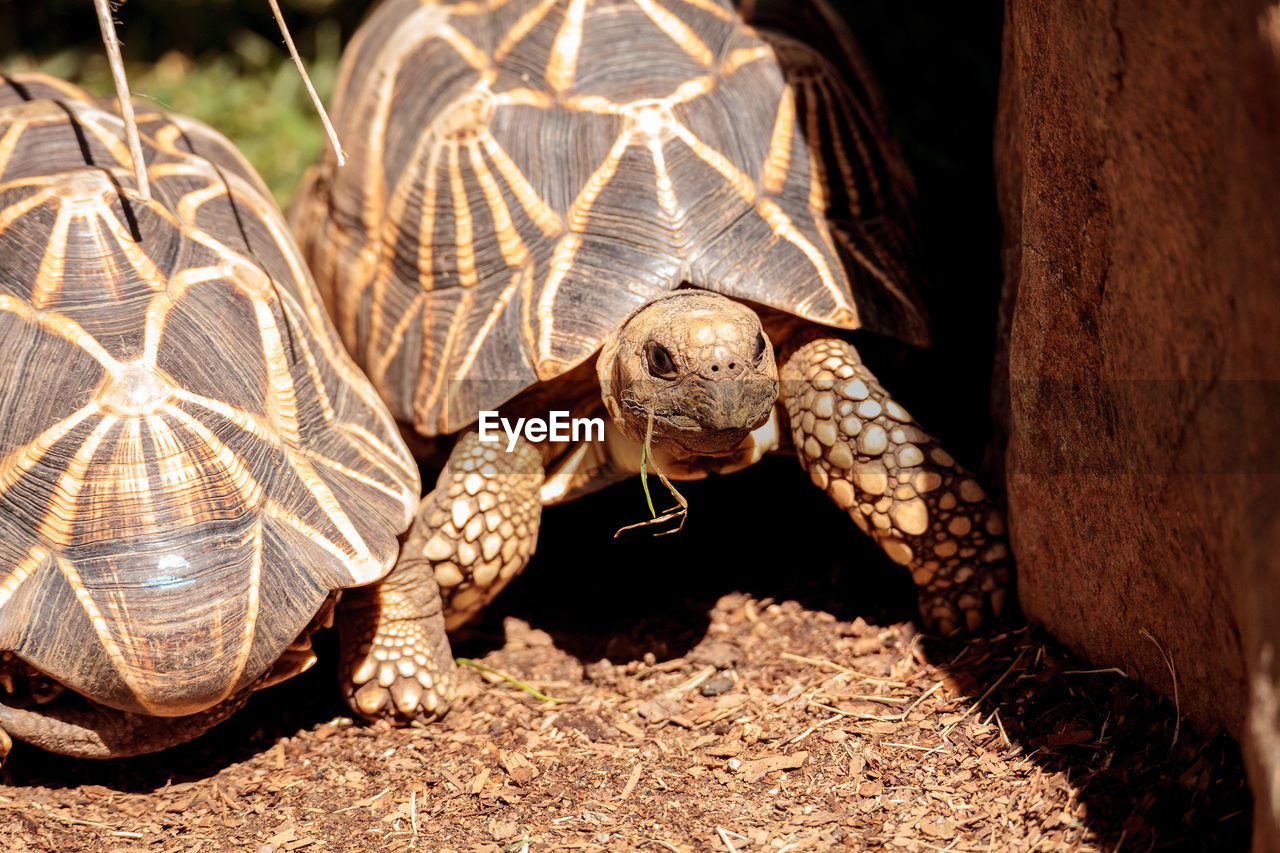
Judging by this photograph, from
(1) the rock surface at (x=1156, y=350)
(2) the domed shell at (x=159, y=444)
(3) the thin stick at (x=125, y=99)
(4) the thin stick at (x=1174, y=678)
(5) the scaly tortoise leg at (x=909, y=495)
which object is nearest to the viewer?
(1) the rock surface at (x=1156, y=350)

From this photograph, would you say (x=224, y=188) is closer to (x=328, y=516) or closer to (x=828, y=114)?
(x=328, y=516)

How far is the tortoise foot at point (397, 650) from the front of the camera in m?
2.87

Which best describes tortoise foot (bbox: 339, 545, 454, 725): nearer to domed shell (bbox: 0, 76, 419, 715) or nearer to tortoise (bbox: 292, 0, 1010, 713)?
tortoise (bbox: 292, 0, 1010, 713)

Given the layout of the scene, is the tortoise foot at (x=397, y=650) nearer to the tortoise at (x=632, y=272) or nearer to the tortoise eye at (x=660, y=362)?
the tortoise at (x=632, y=272)

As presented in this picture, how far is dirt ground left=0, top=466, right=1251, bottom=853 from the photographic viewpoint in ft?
7.40

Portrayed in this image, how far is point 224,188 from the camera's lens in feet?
10.4

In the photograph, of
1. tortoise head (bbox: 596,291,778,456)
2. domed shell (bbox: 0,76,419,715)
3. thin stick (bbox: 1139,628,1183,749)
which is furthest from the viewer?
tortoise head (bbox: 596,291,778,456)

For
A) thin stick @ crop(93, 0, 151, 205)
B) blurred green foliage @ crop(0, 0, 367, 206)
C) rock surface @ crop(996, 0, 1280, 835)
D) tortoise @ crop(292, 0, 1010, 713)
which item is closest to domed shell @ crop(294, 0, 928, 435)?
tortoise @ crop(292, 0, 1010, 713)

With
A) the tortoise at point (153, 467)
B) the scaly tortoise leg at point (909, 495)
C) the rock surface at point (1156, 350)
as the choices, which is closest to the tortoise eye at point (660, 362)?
the scaly tortoise leg at point (909, 495)

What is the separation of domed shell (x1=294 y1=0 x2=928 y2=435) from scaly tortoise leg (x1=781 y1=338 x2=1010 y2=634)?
0.26m

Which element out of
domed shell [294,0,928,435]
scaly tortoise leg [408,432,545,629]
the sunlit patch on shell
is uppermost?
domed shell [294,0,928,435]

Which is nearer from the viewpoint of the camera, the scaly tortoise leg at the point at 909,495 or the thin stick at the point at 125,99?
the thin stick at the point at 125,99

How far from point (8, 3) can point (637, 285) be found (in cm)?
459

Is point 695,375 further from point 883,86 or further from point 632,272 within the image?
point 883,86
